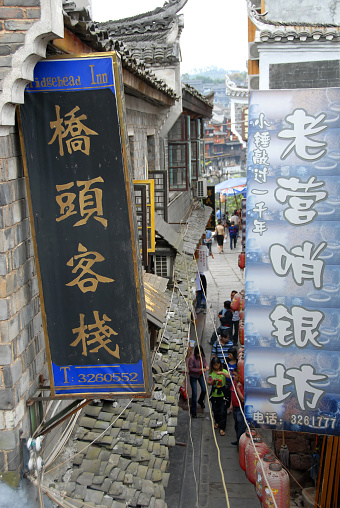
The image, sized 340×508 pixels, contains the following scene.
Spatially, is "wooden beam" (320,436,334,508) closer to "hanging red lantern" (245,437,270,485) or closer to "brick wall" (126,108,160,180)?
"hanging red lantern" (245,437,270,485)

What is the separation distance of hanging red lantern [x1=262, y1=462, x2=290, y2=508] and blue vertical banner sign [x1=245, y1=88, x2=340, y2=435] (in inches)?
44.3

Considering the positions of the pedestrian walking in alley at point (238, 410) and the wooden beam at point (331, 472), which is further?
the pedestrian walking in alley at point (238, 410)

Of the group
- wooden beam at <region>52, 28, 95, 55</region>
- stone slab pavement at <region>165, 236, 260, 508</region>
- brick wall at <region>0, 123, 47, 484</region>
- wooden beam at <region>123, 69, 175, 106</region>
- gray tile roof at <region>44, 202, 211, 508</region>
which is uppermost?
wooden beam at <region>52, 28, 95, 55</region>

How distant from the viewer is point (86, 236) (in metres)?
5.52

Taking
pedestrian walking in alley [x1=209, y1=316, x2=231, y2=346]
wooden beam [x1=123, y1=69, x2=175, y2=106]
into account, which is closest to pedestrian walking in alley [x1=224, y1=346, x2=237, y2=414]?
pedestrian walking in alley [x1=209, y1=316, x2=231, y2=346]

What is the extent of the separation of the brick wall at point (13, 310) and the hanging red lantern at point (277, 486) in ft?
15.1

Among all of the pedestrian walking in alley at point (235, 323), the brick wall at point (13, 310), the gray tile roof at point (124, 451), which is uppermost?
the brick wall at point (13, 310)

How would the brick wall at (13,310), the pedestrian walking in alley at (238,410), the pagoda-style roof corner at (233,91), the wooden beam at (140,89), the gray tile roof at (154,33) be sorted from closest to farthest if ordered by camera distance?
the brick wall at (13,310)
the wooden beam at (140,89)
the pedestrian walking in alley at (238,410)
the gray tile roof at (154,33)
the pagoda-style roof corner at (233,91)

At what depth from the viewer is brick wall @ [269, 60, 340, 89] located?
1228 cm

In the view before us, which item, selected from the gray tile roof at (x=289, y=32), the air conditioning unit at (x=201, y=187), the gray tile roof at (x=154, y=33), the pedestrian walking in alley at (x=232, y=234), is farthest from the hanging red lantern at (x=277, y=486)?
the pedestrian walking in alley at (x=232, y=234)

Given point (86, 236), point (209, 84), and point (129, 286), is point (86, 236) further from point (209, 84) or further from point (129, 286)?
point (209, 84)

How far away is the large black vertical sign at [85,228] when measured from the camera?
17.6ft

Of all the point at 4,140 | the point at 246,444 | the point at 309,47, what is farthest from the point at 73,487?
the point at 309,47

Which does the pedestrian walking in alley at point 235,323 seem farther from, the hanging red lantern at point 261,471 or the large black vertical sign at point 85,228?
the large black vertical sign at point 85,228
